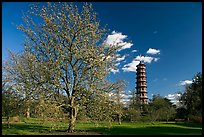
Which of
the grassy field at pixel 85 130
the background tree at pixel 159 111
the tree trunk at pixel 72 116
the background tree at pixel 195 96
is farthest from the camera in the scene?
the background tree at pixel 159 111

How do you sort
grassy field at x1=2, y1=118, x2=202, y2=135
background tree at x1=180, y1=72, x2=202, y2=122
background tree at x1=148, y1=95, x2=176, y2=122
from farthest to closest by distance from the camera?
1. background tree at x1=148, y1=95, x2=176, y2=122
2. background tree at x1=180, y1=72, x2=202, y2=122
3. grassy field at x1=2, y1=118, x2=202, y2=135

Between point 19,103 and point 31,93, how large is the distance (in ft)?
4.29

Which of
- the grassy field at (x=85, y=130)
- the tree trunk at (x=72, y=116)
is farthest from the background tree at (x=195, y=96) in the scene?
the tree trunk at (x=72, y=116)

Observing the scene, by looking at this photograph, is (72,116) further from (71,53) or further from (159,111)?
(159,111)

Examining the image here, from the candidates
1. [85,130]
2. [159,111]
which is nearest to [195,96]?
[85,130]

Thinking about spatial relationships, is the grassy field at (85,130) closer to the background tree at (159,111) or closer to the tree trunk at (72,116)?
the tree trunk at (72,116)

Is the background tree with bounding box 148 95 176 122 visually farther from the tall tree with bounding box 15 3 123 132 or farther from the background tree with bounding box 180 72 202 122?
the tall tree with bounding box 15 3 123 132

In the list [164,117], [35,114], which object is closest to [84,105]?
[35,114]

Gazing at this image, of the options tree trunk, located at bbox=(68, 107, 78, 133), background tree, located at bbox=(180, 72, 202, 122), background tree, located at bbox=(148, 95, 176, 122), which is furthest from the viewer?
background tree, located at bbox=(148, 95, 176, 122)

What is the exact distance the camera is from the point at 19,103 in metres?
17.5

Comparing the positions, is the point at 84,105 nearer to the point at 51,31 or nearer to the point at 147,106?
the point at 51,31

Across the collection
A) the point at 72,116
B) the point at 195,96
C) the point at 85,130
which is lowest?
the point at 85,130

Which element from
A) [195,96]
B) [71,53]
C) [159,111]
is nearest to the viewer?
[71,53]

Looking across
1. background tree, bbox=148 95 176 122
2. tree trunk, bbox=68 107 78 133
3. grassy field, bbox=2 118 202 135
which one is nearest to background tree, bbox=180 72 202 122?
grassy field, bbox=2 118 202 135
